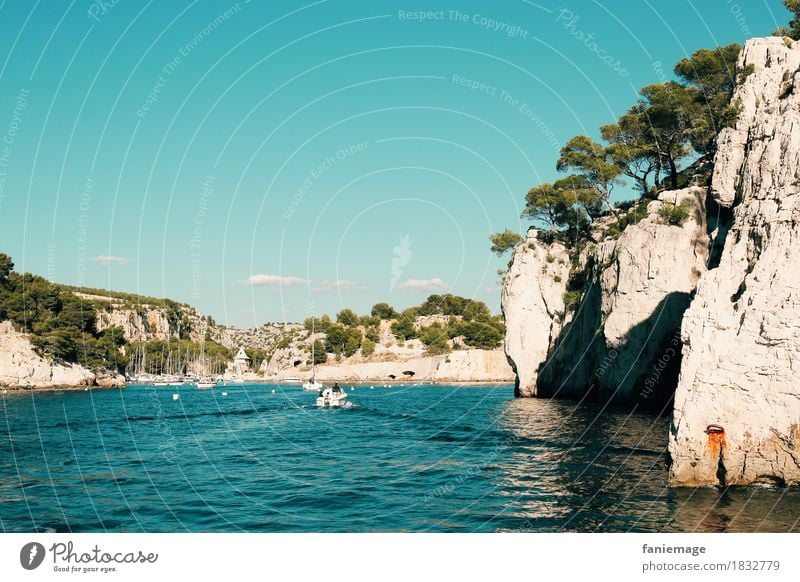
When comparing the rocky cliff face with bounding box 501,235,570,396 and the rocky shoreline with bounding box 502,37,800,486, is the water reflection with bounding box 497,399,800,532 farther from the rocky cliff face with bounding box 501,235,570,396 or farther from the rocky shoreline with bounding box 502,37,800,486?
the rocky cliff face with bounding box 501,235,570,396

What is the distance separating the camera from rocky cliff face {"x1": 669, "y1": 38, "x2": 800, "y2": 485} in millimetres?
26906

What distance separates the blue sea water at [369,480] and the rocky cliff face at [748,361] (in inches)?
60.2

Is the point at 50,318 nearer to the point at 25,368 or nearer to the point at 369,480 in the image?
the point at 25,368

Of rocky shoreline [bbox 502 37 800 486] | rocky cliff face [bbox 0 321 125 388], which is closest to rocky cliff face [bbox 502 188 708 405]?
rocky shoreline [bbox 502 37 800 486]

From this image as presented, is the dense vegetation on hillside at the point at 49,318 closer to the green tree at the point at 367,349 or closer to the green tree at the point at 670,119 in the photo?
the green tree at the point at 367,349

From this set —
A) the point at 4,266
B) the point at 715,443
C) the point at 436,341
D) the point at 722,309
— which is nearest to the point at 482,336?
the point at 436,341

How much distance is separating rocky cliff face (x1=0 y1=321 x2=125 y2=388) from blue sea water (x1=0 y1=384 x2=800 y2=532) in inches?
3185

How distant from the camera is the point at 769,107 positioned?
3994cm

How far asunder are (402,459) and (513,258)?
64608 mm

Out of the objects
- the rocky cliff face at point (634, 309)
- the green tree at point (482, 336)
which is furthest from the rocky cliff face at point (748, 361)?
the green tree at point (482, 336)

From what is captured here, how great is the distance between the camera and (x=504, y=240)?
383 ft

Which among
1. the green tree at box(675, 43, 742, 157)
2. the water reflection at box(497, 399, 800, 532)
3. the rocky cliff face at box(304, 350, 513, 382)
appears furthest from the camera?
the rocky cliff face at box(304, 350, 513, 382)
